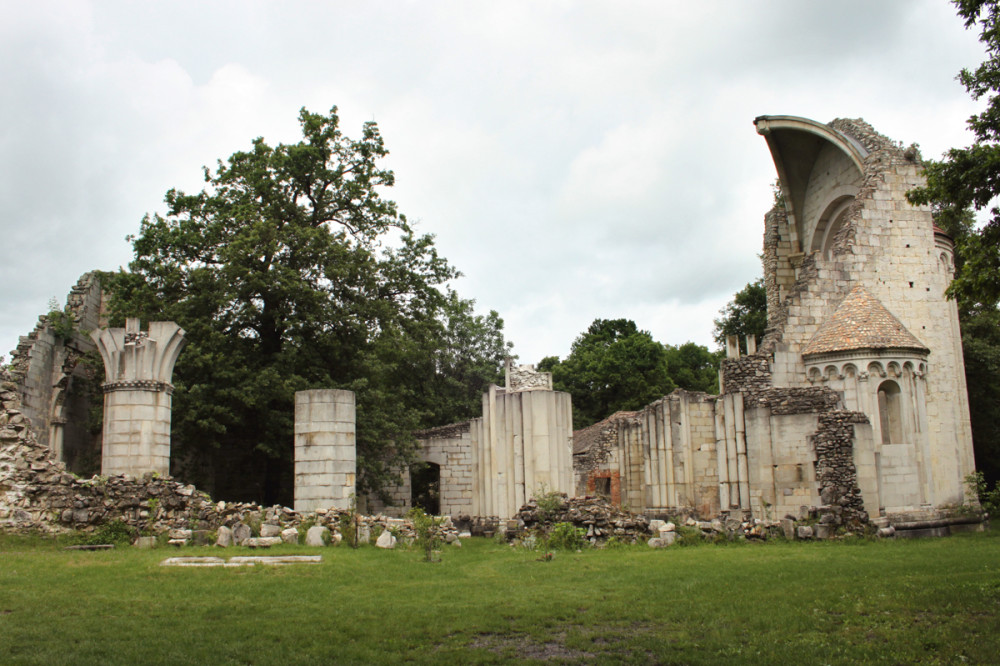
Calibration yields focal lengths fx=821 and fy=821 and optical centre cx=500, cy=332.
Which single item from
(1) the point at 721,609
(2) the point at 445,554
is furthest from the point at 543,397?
(1) the point at 721,609

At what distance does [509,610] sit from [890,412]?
1637 centimetres

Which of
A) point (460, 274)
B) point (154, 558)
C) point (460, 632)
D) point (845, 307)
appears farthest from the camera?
point (460, 274)

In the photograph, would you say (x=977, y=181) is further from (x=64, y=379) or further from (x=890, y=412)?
(x=64, y=379)

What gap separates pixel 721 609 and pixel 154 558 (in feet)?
30.6

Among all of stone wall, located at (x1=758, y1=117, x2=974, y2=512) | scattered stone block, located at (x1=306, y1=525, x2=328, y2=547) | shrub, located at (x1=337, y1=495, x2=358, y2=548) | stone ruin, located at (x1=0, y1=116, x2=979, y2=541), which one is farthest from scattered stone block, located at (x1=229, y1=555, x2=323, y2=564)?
stone wall, located at (x1=758, y1=117, x2=974, y2=512)

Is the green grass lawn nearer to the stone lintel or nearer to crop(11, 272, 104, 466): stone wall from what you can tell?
the stone lintel

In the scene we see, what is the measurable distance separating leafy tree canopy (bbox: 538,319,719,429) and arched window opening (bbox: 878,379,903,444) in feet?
83.1

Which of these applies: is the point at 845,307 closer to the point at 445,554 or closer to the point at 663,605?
the point at 445,554

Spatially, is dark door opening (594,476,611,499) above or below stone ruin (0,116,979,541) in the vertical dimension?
below

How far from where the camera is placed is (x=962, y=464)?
2433 cm

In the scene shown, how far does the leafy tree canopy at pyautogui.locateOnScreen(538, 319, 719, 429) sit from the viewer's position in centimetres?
4872

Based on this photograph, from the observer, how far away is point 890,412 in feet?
A: 72.2

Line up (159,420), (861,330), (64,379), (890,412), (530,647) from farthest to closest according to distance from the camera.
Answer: (64,379) → (890,412) → (861,330) → (159,420) → (530,647)

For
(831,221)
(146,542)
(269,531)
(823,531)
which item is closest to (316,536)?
(269,531)
